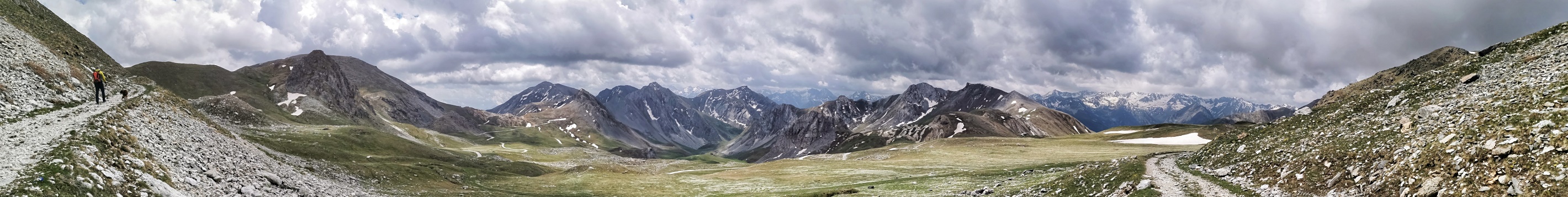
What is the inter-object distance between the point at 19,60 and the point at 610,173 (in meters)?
57.9

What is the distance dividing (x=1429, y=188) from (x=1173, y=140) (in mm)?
172068

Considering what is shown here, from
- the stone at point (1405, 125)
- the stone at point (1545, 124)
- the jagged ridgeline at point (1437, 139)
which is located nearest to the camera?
the jagged ridgeline at point (1437, 139)

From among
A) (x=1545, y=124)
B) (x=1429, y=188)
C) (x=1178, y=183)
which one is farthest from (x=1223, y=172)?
(x=1429, y=188)

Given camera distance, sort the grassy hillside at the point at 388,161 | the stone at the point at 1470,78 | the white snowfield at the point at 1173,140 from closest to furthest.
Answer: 1. the stone at the point at 1470,78
2. the grassy hillside at the point at 388,161
3. the white snowfield at the point at 1173,140

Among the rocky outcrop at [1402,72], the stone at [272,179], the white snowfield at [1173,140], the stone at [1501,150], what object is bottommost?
the stone at [1501,150]

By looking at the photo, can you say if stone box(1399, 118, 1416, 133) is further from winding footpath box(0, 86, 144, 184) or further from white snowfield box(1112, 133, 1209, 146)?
white snowfield box(1112, 133, 1209, 146)

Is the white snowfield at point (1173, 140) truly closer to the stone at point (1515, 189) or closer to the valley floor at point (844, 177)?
the valley floor at point (844, 177)

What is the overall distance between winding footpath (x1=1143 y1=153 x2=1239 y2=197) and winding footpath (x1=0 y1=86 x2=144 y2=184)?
48.1 meters

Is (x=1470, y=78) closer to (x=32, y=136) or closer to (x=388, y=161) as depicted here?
(x=32, y=136)

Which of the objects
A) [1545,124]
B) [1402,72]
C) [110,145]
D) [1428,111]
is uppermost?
[1402,72]

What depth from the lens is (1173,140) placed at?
17462cm

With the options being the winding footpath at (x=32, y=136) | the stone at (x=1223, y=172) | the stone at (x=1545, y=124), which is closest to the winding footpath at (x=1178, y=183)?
the stone at (x=1223, y=172)

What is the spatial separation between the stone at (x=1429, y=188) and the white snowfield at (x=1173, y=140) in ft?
502

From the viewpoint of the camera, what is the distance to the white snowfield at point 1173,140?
164 metres
